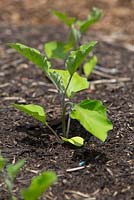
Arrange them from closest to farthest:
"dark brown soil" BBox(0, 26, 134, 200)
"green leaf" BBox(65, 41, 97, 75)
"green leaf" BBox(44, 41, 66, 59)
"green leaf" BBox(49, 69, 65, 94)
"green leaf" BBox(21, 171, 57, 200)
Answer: "green leaf" BBox(21, 171, 57, 200), "dark brown soil" BBox(0, 26, 134, 200), "green leaf" BBox(65, 41, 97, 75), "green leaf" BBox(49, 69, 65, 94), "green leaf" BBox(44, 41, 66, 59)

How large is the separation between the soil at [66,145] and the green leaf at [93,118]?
164 mm

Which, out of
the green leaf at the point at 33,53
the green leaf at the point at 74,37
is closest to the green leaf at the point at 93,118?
the green leaf at the point at 33,53

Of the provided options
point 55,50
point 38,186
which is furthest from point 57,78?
point 55,50

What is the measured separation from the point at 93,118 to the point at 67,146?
25 centimetres

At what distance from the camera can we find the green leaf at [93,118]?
2082 mm

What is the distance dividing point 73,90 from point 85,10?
2.85 m

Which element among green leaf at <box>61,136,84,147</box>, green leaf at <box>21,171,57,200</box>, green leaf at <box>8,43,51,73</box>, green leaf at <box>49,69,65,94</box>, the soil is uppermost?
green leaf at <box>8,43,51,73</box>

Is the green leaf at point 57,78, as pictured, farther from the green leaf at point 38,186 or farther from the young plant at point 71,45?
the young plant at point 71,45

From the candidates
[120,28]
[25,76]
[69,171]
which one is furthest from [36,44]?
[69,171]

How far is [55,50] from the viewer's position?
10.2ft

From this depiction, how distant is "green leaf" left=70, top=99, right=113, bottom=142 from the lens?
2082 millimetres

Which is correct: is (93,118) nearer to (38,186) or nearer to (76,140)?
(76,140)

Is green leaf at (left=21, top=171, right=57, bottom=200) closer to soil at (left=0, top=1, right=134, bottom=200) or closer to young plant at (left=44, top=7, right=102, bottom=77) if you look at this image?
soil at (left=0, top=1, right=134, bottom=200)

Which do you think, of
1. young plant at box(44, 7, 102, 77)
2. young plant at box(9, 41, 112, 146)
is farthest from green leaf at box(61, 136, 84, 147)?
young plant at box(44, 7, 102, 77)
